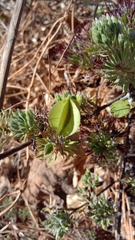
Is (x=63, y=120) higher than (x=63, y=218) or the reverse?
higher

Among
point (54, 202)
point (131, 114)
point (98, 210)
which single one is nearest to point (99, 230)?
point (54, 202)

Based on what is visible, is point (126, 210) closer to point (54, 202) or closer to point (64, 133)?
point (54, 202)

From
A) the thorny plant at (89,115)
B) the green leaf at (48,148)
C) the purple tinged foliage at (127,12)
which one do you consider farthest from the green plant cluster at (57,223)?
the purple tinged foliage at (127,12)

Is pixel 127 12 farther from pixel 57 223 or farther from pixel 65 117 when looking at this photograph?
pixel 57 223

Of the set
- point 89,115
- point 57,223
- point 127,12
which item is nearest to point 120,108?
point 89,115

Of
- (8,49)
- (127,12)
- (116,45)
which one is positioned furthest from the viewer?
(8,49)

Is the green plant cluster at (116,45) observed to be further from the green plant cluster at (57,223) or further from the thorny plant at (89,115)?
the green plant cluster at (57,223)
